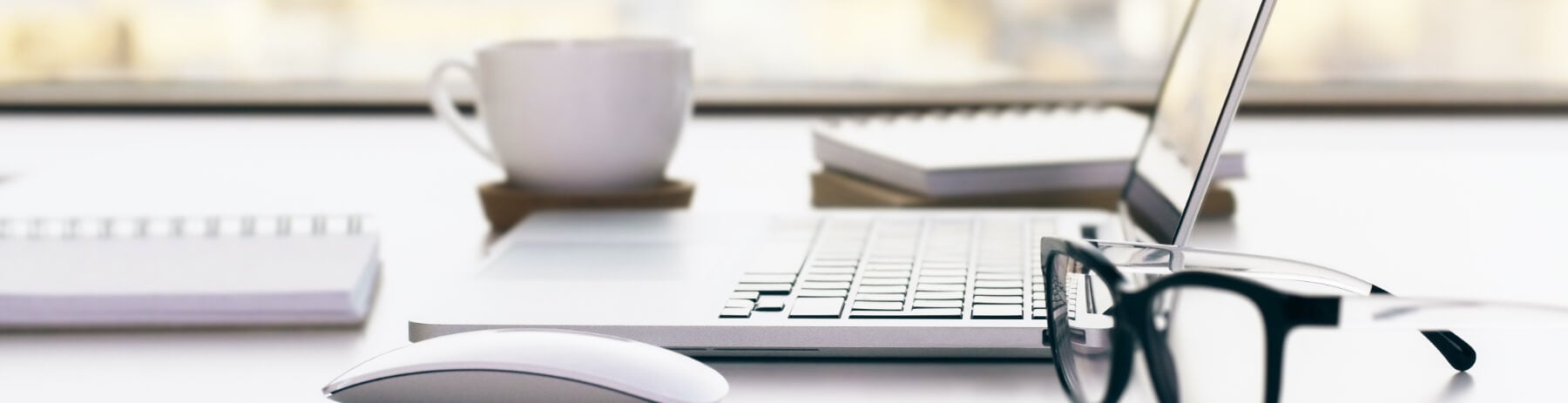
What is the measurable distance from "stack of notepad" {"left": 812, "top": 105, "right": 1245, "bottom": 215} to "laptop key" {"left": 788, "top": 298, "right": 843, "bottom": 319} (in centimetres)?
32

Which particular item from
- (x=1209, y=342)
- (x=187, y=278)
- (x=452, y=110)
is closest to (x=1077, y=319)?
(x=1209, y=342)

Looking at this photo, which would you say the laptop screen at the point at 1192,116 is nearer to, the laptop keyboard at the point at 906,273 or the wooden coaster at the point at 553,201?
the laptop keyboard at the point at 906,273

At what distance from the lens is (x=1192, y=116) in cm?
70

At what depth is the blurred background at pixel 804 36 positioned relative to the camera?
5.86 feet

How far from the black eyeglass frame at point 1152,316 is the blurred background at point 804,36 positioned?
1.27 metres

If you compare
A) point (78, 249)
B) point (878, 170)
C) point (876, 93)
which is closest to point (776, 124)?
point (876, 93)

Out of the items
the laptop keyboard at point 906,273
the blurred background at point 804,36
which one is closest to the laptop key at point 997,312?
the laptop keyboard at point 906,273

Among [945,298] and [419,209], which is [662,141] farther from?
[945,298]

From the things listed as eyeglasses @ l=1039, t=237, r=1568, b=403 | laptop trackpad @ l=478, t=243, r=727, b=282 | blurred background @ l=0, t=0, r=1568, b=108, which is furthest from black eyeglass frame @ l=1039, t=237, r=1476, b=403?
blurred background @ l=0, t=0, r=1568, b=108

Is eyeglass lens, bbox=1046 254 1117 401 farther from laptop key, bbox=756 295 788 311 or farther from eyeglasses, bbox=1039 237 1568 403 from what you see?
laptop key, bbox=756 295 788 311

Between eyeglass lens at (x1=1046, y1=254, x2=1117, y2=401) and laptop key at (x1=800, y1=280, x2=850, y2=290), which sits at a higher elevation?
laptop key at (x1=800, y1=280, x2=850, y2=290)

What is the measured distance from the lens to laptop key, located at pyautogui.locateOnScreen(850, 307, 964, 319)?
1.75ft

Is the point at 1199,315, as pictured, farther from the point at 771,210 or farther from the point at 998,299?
the point at 771,210

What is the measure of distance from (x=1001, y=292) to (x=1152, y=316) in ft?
0.50
